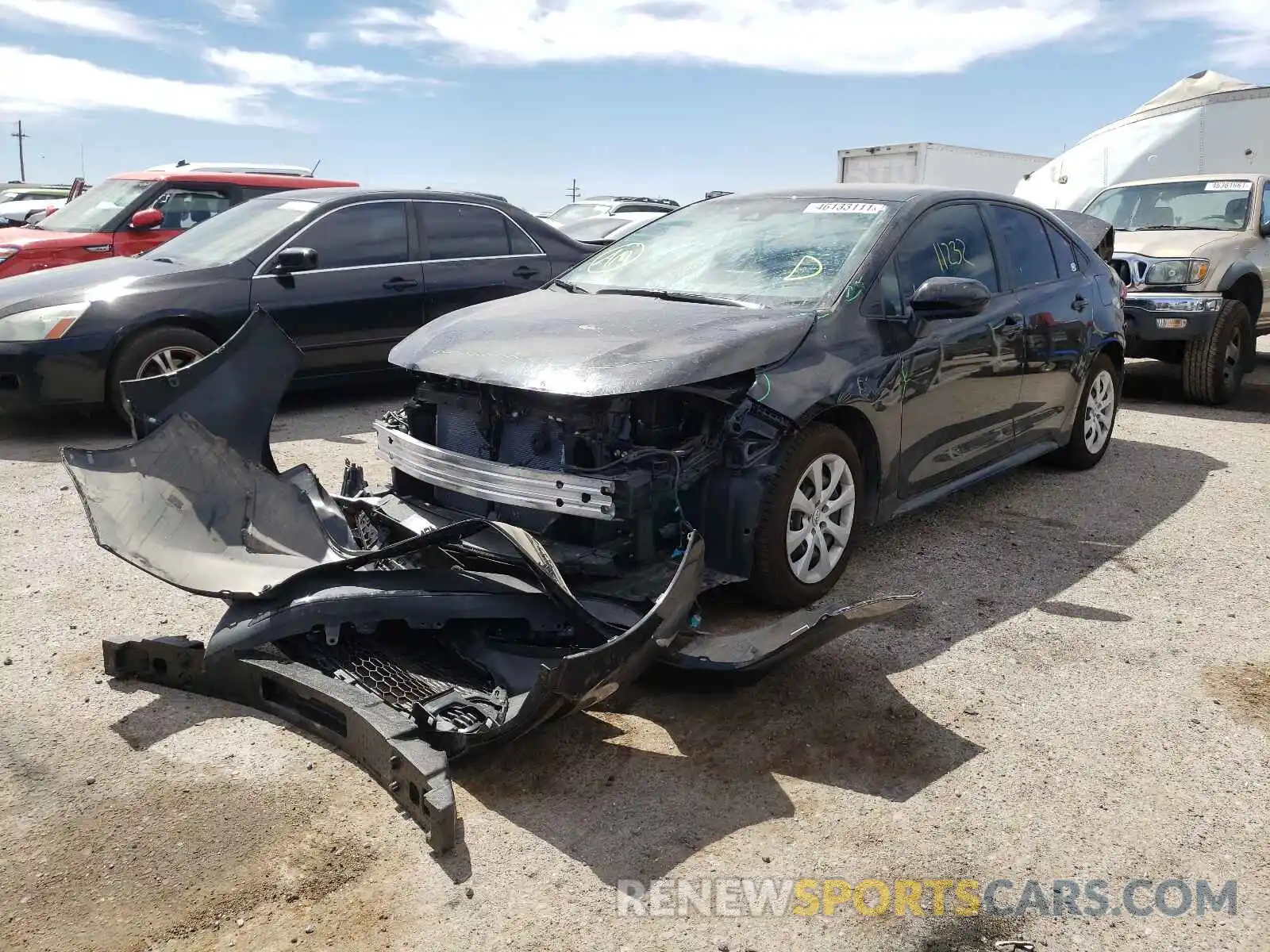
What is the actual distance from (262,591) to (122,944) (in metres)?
1.13

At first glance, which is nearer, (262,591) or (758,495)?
(262,591)

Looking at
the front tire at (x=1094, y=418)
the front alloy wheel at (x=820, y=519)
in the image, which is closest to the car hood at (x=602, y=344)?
the front alloy wheel at (x=820, y=519)

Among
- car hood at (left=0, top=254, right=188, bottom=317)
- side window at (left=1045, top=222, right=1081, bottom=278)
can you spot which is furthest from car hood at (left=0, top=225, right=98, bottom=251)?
side window at (left=1045, top=222, right=1081, bottom=278)

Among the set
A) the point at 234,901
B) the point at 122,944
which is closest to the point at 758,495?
the point at 234,901

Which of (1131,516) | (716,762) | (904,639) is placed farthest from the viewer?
(1131,516)

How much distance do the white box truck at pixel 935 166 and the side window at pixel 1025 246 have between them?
49.5 ft

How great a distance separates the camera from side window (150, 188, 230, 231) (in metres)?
9.30

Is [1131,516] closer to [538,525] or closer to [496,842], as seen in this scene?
[538,525]

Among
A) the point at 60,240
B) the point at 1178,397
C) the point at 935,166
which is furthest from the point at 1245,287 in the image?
the point at 935,166

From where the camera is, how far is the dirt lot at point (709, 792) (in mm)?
2428

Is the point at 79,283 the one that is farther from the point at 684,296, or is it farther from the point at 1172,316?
the point at 1172,316

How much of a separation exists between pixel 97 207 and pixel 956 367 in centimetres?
830

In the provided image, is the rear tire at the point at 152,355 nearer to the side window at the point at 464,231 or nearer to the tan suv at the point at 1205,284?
the side window at the point at 464,231

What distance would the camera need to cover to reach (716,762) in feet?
10.2
